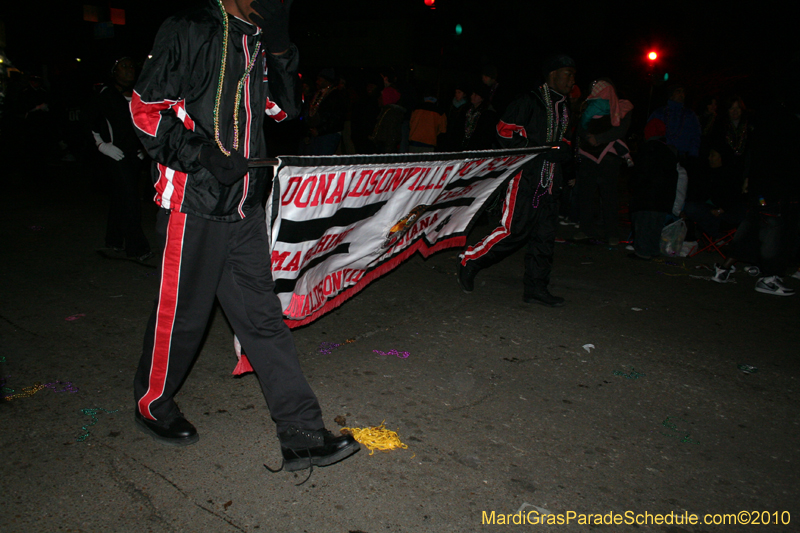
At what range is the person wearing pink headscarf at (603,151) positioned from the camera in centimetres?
801

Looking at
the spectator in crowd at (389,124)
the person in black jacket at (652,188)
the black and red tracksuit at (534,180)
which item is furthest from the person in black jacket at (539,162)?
the spectator in crowd at (389,124)

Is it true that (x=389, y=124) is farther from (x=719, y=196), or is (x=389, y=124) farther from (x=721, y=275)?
(x=721, y=275)

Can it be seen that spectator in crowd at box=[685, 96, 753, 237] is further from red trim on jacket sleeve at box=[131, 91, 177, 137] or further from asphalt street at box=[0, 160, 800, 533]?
red trim on jacket sleeve at box=[131, 91, 177, 137]

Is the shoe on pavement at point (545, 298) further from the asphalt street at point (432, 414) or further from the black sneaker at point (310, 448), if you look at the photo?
the black sneaker at point (310, 448)

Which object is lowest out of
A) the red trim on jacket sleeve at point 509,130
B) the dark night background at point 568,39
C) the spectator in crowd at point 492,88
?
the red trim on jacket sleeve at point 509,130

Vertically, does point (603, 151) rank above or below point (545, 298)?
above

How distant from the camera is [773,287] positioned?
618cm

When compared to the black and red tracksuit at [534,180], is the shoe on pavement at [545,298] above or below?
below

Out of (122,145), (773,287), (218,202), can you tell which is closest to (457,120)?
(773,287)

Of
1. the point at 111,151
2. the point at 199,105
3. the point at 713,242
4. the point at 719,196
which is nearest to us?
the point at 199,105

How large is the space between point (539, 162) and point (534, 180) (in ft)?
0.52

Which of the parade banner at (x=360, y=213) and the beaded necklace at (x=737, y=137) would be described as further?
the beaded necklace at (x=737, y=137)

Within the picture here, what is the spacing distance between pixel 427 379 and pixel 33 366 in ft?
7.95

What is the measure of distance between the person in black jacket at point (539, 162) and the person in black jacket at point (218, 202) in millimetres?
2728
